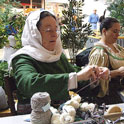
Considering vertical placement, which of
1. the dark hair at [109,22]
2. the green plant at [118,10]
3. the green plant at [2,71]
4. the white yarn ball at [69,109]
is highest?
the green plant at [118,10]

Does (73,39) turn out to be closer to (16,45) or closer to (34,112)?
(16,45)

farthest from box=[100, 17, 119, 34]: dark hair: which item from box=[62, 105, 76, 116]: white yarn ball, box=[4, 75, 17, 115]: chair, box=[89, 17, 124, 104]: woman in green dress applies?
box=[62, 105, 76, 116]: white yarn ball

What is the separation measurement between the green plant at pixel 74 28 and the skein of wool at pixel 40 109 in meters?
2.03

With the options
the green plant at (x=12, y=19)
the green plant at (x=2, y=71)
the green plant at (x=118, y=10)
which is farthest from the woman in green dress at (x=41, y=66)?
the green plant at (x=118, y=10)

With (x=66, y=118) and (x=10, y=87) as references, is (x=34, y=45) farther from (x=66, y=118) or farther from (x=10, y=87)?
(x=66, y=118)

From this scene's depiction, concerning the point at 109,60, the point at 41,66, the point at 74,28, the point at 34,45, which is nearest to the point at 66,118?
the point at 41,66

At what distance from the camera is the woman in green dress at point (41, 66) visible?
3.20ft

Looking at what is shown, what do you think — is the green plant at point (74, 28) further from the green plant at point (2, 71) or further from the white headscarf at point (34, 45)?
the white headscarf at point (34, 45)

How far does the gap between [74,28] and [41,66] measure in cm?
165

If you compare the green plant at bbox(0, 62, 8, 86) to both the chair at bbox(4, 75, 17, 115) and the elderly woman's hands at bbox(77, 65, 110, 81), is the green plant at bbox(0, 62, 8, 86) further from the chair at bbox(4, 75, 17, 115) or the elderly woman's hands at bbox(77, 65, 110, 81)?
the elderly woman's hands at bbox(77, 65, 110, 81)

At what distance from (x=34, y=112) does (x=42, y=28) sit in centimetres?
64

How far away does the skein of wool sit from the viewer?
79cm

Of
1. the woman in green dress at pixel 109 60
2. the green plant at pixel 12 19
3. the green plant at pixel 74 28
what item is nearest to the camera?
the woman in green dress at pixel 109 60

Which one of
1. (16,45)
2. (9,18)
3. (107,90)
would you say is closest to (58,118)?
(107,90)
